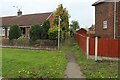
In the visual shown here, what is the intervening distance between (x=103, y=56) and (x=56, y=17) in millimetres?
25614

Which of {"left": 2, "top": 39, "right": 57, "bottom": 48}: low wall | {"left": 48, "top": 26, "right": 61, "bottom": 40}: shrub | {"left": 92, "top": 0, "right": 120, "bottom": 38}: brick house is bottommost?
{"left": 2, "top": 39, "right": 57, "bottom": 48}: low wall

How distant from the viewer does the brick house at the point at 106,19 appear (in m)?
28.0

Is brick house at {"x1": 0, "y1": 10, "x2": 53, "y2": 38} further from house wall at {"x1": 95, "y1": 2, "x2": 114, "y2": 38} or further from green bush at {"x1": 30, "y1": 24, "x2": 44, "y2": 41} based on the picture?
house wall at {"x1": 95, "y1": 2, "x2": 114, "y2": 38}

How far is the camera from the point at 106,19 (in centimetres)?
3030

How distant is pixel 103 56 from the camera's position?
56.5ft

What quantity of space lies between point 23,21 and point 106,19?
2549 cm

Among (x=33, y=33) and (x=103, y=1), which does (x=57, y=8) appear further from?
(x=103, y=1)

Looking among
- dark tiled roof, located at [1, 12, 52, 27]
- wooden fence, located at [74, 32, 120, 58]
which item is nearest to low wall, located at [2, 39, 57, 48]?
dark tiled roof, located at [1, 12, 52, 27]

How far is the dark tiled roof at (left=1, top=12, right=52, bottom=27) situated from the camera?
164 feet

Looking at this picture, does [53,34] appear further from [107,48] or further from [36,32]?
[107,48]

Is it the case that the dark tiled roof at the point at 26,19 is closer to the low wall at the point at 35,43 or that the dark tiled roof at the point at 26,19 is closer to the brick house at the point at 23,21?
the brick house at the point at 23,21

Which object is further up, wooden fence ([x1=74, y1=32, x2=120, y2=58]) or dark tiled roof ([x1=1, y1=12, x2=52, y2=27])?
dark tiled roof ([x1=1, y1=12, x2=52, y2=27])

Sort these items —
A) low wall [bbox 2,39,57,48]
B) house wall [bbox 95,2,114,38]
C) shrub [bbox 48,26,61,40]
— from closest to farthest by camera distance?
house wall [bbox 95,2,114,38], low wall [bbox 2,39,57,48], shrub [bbox 48,26,61,40]

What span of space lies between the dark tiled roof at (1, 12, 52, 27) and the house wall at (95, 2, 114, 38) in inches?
688
